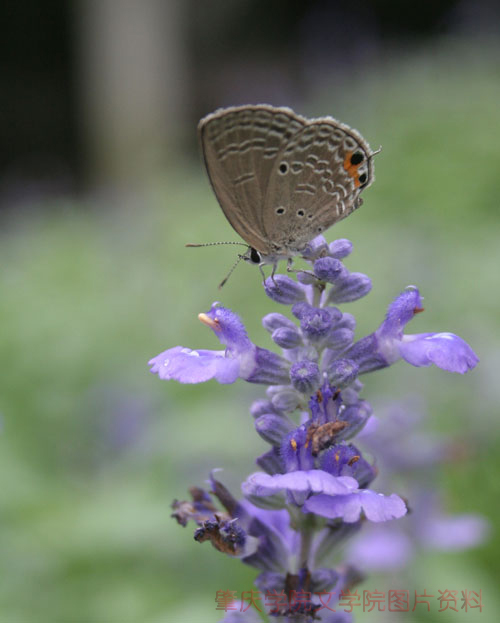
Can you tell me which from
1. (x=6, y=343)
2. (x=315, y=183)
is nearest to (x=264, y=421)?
(x=315, y=183)

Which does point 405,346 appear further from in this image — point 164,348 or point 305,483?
point 164,348

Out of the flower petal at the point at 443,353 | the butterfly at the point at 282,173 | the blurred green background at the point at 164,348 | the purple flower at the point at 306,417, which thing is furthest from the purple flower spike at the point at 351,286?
the blurred green background at the point at 164,348

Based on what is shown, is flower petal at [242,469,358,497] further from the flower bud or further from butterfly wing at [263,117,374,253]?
butterfly wing at [263,117,374,253]

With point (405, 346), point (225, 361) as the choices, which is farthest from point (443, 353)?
point (225, 361)

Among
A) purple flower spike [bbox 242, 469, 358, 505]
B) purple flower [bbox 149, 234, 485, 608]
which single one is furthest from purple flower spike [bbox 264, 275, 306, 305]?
purple flower spike [bbox 242, 469, 358, 505]

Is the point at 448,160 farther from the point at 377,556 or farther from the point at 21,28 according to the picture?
the point at 21,28

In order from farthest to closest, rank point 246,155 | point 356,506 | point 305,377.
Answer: point 246,155
point 305,377
point 356,506
